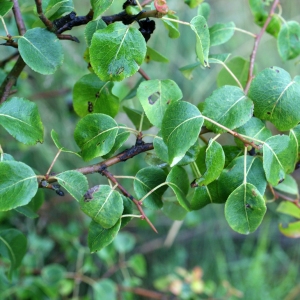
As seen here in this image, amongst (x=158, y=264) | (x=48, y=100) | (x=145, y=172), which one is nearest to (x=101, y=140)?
(x=145, y=172)

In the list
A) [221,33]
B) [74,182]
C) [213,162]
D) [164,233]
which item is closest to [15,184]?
[74,182]

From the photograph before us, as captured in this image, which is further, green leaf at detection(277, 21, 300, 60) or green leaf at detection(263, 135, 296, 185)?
green leaf at detection(277, 21, 300, 60)

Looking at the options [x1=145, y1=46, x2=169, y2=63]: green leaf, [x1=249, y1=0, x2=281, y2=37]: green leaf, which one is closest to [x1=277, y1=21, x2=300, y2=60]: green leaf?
[x1=249, y1=0, x2=281, y2=37]: green leaf

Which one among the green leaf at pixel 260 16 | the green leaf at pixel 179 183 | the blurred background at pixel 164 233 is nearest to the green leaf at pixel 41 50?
the green leaf at pixel 179 183

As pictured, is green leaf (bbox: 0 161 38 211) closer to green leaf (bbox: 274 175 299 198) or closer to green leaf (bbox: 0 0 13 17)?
green leaf (bbox: 0 0 13 17)

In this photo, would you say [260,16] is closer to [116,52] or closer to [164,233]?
[116,52]

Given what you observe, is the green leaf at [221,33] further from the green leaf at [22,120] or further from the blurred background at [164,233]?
the blurred background at [164,233]

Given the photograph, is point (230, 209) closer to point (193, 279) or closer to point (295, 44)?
point (295, 44)

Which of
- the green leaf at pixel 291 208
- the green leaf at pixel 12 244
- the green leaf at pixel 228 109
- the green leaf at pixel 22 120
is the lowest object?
the green leaf at pixel 12 244
